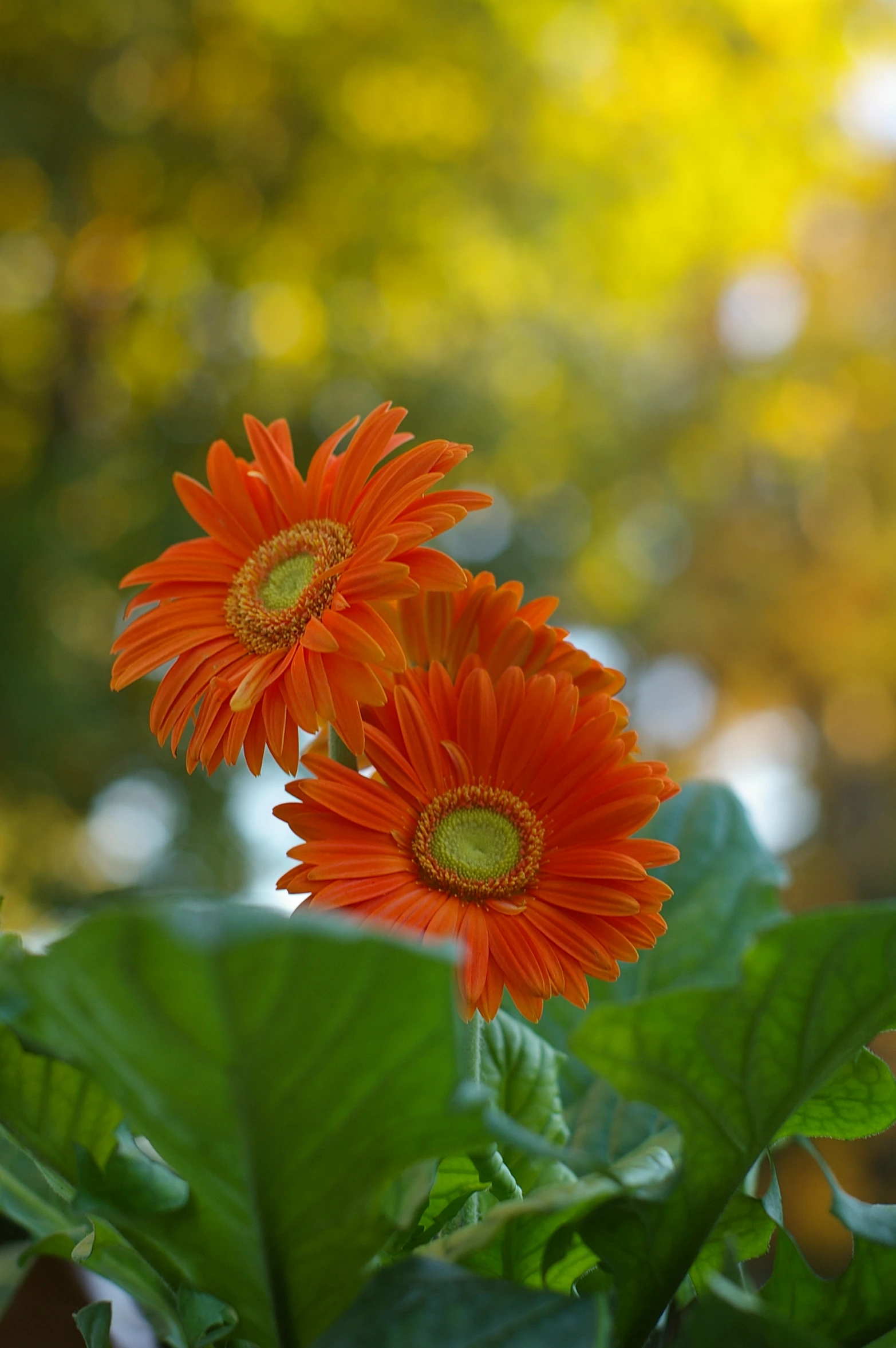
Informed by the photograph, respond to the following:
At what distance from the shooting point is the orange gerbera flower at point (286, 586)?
297mm

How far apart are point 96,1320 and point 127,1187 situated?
35 millimetres

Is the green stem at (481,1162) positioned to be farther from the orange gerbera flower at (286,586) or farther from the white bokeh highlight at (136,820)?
the white bokeh highlight at (136,820)

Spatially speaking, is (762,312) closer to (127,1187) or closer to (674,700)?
(674,700)

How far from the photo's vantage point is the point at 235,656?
34 cm

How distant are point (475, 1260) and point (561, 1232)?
32 millimetres

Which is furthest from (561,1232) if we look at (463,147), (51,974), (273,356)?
(463,147)

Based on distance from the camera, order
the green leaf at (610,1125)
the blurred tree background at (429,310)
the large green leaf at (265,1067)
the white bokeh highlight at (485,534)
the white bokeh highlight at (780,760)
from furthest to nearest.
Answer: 1. the white bokeh highlight at (780,760)
2. the white bokeh highlight at (485,534)
3. the blurred tree background at (429,310)
4. the green leaf at (610,1125)
5. the large green leaf at (265,1067)

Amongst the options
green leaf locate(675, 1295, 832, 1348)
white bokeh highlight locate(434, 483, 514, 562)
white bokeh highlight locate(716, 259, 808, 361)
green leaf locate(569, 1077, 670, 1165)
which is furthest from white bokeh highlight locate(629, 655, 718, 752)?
green leaf locate(675, 1295, 832, 1348)

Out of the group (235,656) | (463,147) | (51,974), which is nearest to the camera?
(51,974)

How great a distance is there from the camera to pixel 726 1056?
0.83 ft

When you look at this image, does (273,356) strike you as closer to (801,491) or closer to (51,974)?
(801,491)

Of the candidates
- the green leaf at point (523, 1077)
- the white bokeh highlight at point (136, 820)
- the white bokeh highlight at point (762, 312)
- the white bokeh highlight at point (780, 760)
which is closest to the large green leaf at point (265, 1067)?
the green leaf at point (523, 1077)

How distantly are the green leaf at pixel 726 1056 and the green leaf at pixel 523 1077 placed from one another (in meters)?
0.08

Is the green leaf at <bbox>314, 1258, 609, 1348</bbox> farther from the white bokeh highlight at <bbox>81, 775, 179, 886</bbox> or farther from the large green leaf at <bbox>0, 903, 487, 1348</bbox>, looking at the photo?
the white bokeh highlight at <bbox>81, 775, 179, 886</bbox>
